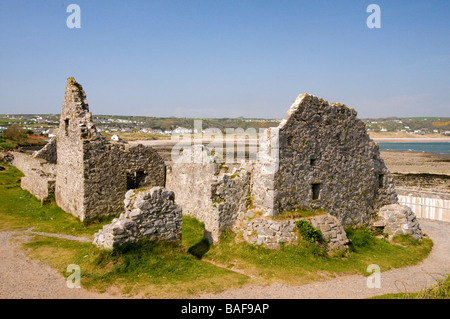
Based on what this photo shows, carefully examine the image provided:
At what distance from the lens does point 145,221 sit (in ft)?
34.5

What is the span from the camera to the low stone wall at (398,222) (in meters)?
15.9

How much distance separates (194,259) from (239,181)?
3.68 meters

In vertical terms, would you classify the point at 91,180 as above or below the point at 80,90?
below

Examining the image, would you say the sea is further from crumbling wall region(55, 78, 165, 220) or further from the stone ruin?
crumbling wall region(55, 78, 165, 220)

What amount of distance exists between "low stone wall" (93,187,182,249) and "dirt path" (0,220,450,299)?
66.4 inches

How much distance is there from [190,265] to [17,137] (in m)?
64.4

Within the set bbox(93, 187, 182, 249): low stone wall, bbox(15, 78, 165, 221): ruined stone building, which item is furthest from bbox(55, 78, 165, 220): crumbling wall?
bbox(93, 187, 182, 249): low stone wall

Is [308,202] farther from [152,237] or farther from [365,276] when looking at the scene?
[152,237]

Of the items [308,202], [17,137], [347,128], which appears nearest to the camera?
[308,202]

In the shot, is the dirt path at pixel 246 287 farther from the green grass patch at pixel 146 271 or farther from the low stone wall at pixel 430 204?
the low stone wall at pixel 430 204

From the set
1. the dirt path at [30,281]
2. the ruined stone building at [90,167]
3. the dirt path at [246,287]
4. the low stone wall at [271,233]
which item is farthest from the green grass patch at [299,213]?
the ruined stone building at [90,167]

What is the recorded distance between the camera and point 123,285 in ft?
29.6

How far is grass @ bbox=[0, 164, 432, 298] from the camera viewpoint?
930 cm
